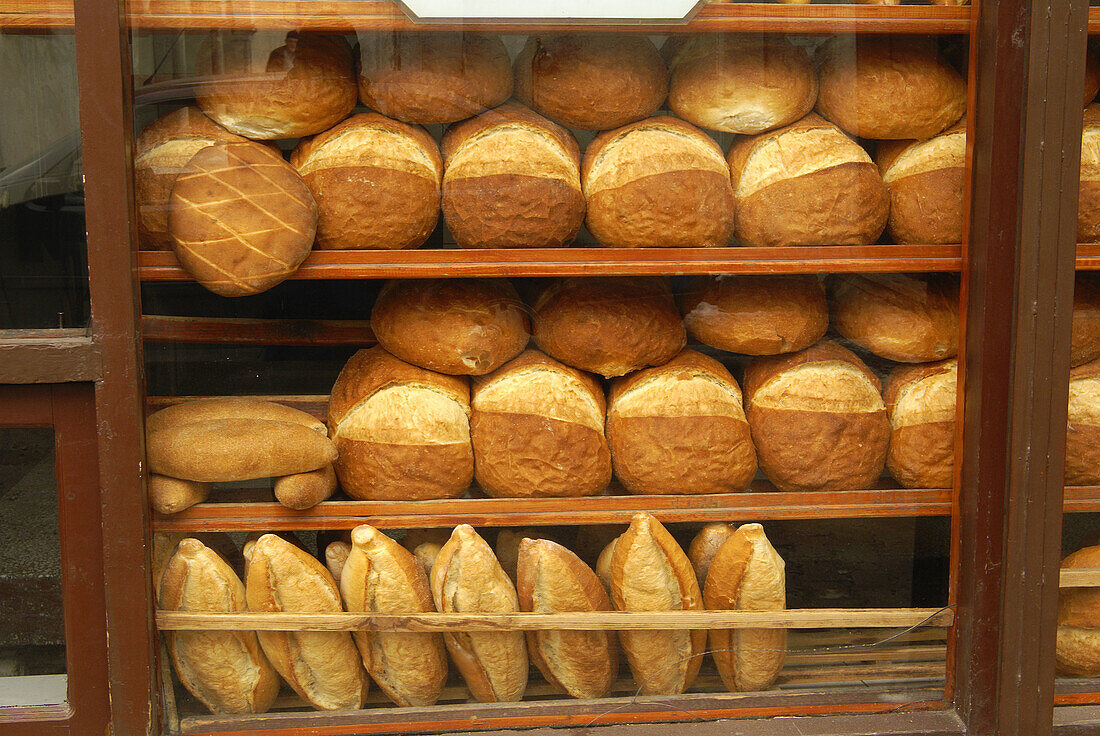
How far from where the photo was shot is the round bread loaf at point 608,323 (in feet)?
5.94

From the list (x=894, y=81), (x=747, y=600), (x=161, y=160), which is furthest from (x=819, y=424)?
(x=161, y=160)

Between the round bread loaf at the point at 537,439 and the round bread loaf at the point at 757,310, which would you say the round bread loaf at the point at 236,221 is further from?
the round bread loaf at the point at 757,310

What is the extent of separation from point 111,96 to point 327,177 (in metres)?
0.43

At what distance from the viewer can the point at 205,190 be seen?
63.0 inches

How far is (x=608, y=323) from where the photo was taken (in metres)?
1.80

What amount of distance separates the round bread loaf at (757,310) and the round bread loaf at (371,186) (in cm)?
65

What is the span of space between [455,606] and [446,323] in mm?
640

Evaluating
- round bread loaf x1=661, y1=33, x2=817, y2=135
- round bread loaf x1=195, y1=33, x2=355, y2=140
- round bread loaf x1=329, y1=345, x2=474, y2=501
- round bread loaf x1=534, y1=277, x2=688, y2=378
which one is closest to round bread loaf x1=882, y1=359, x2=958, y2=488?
round bread loaf x1=534, y1=277, x2=688, y2=378

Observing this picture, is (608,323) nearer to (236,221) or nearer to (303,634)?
(236,221)

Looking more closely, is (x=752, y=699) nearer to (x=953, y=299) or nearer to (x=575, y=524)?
(x=575, y=524)

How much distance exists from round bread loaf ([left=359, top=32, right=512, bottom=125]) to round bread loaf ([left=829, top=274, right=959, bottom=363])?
3.08 feet

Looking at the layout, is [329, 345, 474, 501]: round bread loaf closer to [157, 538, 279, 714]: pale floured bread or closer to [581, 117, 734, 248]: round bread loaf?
[157, 538, 279, 714]: pale floured bread

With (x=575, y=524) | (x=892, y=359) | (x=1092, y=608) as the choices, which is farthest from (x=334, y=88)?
(x=1092, y=608)

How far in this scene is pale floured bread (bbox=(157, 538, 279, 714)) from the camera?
168 centimetres
